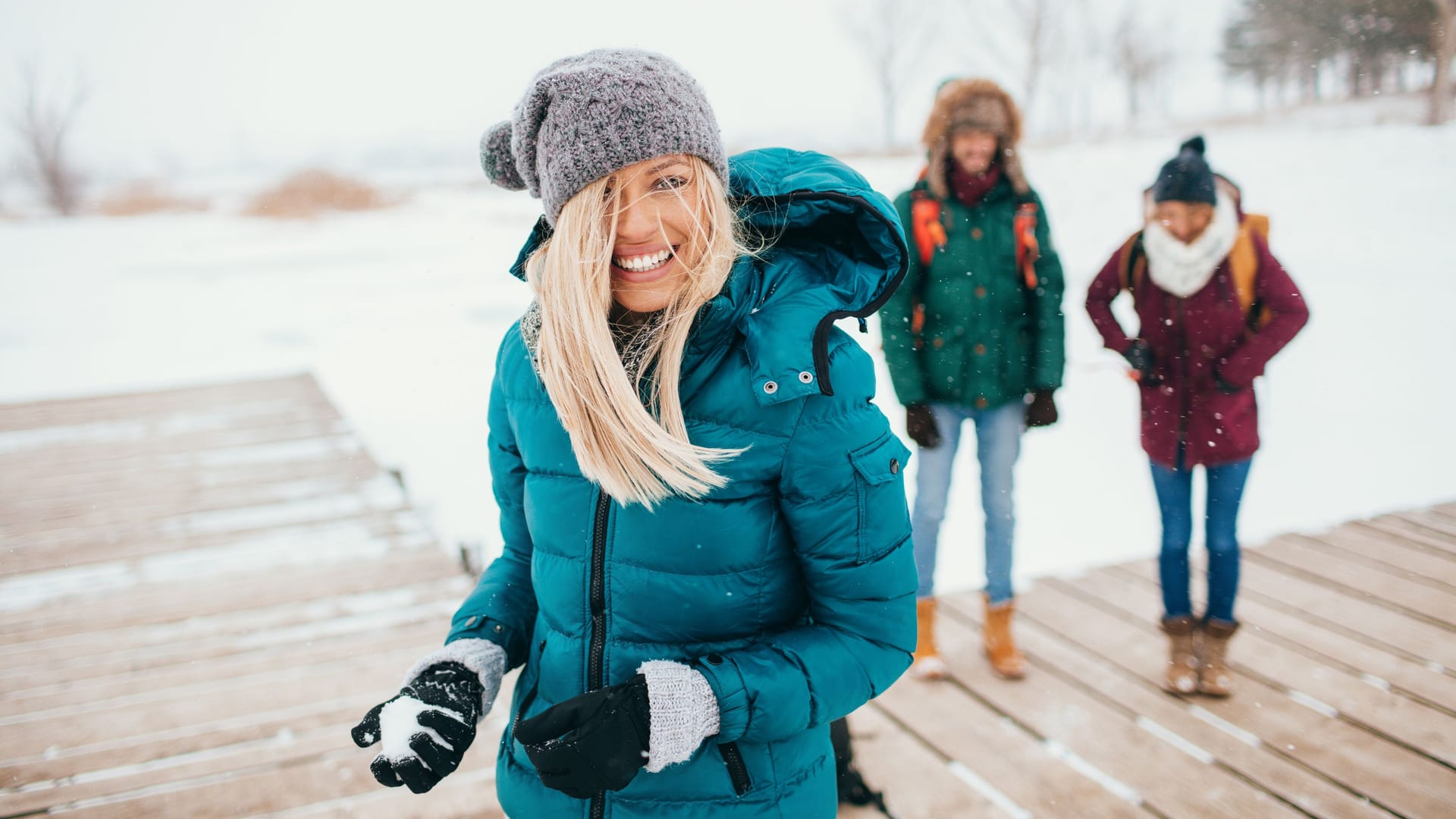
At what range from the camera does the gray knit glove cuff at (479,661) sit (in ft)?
4.31

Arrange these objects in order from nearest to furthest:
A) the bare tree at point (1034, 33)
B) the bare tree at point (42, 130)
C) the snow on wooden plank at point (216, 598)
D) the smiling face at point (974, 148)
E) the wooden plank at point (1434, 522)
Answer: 1. the smiling face at point (974, 148)
2. the snow on wooden plank at point (216, 598)
3. the wooden plank at point (1434, 522)
4. the bare tree at point (42, 130)
5. the bare tree at point (1034, 33)

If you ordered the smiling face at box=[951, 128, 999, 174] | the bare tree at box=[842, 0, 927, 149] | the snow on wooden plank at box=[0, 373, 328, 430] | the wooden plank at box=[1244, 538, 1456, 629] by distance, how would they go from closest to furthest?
the smiling face at box=[951, 128, 999, 174] < the wooden plank at box=[1244, 538, 1456, 629] < the snow on wooden plank at box=[0, 373, 328, 430] < the bare tree at box=[842, 0, 927, 149]

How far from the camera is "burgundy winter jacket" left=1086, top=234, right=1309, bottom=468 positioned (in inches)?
106

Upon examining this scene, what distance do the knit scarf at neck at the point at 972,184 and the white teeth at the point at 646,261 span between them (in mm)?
1955

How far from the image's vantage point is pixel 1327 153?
1769cm

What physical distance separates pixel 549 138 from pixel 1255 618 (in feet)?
10.7

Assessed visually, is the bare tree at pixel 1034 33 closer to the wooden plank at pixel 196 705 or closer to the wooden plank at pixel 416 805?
the wooden plank at pixel 196 705

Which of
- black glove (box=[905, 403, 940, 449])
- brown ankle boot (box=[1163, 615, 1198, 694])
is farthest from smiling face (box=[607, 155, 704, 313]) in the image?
brown ankle boot (box=[1163, 615, 1198, 694])

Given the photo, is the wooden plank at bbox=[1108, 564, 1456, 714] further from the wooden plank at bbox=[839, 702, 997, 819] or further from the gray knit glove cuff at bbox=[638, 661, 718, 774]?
the gray knit glove cuff at bbox=[638, 661, 718, 774]

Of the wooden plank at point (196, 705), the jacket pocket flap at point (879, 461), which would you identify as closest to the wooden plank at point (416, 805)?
the wooden plank at point (196, 705)

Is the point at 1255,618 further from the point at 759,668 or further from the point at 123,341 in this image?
the point at 123,341

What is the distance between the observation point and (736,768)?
1.23m

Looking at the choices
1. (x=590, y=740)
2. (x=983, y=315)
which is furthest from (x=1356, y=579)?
(x=590, y=740)

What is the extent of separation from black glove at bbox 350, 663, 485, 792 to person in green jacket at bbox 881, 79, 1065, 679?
193 cm
